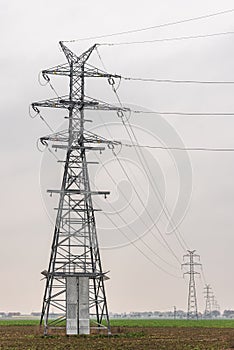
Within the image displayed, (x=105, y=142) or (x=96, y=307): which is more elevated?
(x=105, y=142)

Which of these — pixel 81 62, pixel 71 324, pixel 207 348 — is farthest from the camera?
pixel 81 62

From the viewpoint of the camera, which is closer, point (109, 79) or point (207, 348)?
point (207, 348)

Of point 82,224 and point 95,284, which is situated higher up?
point 82,224

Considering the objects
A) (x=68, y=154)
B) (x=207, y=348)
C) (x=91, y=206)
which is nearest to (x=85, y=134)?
(x=68, y=154)

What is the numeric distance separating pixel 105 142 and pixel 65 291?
412 inches

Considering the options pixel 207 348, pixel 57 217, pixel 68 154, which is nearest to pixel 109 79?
pixel 68 154

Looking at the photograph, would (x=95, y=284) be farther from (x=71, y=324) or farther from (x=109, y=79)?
(x=109, y=79)

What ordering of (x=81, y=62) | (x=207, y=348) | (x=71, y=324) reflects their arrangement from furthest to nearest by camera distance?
(x=81, y=62) < (x=71, y=324) < (x=207, y=348)

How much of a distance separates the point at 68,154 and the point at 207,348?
19.9 meters

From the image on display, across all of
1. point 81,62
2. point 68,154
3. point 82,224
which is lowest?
point 82,224

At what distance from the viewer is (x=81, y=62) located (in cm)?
5203

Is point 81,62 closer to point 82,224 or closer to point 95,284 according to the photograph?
point 82,224

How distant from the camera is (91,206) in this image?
1978 inches

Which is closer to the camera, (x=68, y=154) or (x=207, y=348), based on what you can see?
(x=207, y=348)
